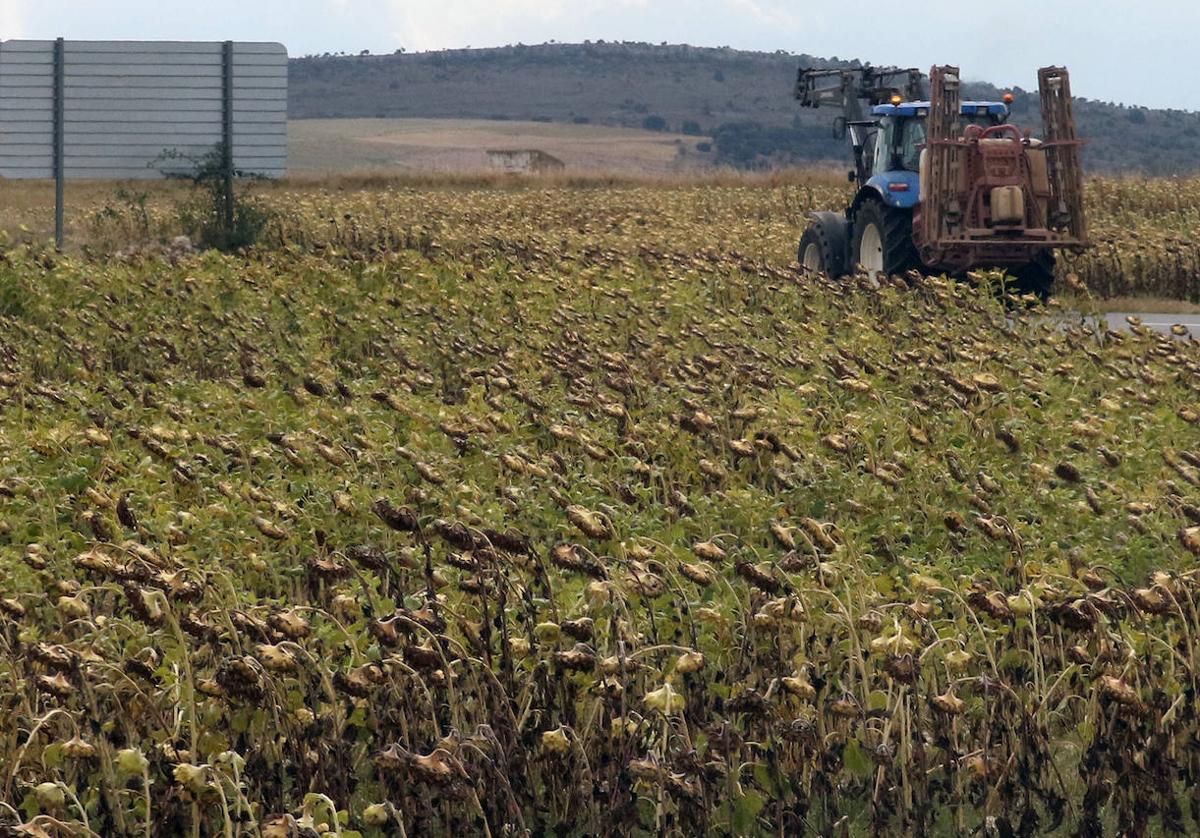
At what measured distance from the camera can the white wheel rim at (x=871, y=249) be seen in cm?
1717

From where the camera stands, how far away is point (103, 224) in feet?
83.9

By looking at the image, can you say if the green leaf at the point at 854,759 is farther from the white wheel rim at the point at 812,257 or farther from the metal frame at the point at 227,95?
the metal frame at the point at 227,95

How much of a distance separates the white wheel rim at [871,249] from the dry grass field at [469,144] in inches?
3196

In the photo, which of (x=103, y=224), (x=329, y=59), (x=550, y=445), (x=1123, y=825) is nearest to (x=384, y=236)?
(x=103, y=224)

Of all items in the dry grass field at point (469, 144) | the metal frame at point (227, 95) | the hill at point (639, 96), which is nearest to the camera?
the metal frame at point (227, 95)

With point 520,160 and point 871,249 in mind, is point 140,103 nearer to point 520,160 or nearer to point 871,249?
point 871,249

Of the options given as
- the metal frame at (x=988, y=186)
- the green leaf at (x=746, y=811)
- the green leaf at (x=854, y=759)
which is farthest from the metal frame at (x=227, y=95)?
the green leaf at (x=746, y=811)

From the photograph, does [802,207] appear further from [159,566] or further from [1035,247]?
[159,566]

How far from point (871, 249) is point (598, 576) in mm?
12897

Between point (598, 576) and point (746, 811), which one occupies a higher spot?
point (598, 576)

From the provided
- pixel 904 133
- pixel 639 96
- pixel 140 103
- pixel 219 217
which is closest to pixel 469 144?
pixel 639 96

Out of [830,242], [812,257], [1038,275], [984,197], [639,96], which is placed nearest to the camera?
[984,197]

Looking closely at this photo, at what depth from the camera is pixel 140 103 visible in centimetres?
2373

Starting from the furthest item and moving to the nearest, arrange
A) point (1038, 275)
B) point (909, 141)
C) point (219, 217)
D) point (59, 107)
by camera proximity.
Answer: point (59, 107), point (219, 217), point (909, 141), point (1038, 275)
